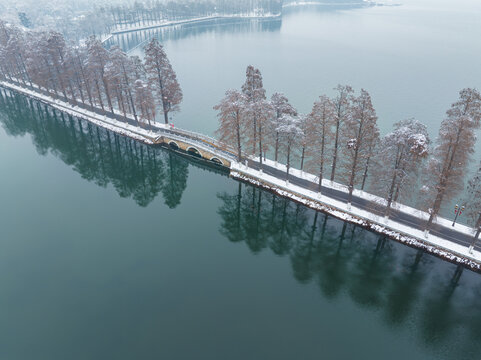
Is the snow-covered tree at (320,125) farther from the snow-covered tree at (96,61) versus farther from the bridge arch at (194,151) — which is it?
the snow-covered tree at (96,61)

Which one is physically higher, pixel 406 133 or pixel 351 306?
pixel 406 133

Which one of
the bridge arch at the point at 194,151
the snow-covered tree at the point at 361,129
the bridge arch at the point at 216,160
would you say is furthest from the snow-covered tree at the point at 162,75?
the snow-covered tree at the point at 361,129

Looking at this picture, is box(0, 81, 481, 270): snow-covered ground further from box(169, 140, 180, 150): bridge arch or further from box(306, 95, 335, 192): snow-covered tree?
box(306, 95, 335, 192): snow-covered tree

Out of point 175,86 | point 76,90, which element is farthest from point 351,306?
point 76,90

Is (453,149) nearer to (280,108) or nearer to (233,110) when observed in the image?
(280,108)

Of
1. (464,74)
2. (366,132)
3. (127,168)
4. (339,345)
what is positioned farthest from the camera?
(464,74)

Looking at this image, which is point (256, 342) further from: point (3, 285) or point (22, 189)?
point (22, 189)
